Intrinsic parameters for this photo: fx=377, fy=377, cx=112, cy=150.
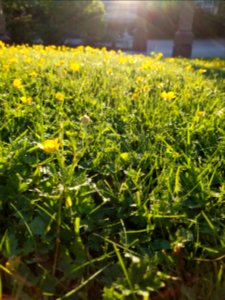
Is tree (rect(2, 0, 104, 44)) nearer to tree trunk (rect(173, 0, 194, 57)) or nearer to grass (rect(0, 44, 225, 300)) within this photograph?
tree trunk (rect(173, 0, 194, 57))

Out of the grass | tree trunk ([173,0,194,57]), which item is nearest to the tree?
tree trunk ([173,0,194,57])

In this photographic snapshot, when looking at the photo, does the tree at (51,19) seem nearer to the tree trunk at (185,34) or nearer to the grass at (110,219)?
the tree trunk at (185,34)

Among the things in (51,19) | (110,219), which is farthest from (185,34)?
(110,219)

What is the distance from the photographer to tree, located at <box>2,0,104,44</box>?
1449 cm

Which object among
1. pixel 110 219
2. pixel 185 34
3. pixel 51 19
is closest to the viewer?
pixel 110 219

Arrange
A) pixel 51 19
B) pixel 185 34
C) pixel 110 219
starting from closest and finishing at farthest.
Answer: pixel 110 219 → pixel 185 34 → pixel 51 19

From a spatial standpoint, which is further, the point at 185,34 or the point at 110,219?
the point at 185,34

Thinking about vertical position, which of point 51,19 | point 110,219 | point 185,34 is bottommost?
point 110,219

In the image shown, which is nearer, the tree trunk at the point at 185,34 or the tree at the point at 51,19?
the tree at the point at 51,19

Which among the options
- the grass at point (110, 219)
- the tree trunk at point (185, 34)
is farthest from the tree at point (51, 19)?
the grass at point (110, 219)

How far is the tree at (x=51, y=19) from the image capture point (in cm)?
1449

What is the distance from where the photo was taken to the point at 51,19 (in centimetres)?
1586

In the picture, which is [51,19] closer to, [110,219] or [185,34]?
[185,34]

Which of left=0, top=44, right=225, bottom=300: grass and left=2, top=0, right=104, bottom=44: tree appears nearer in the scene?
left=0, top=44, right=225, bottom=300: grass
